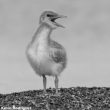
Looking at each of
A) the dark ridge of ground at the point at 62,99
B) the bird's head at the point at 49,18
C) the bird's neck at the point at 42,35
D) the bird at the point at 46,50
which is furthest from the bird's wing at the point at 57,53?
the dark ridge of ground at the point at 62,99

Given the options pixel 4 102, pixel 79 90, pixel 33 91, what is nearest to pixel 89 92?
pixel 79 90

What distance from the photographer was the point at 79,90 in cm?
1180

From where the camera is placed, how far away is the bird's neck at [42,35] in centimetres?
1016

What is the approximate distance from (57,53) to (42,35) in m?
0.50

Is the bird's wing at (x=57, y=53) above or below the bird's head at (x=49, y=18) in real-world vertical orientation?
below

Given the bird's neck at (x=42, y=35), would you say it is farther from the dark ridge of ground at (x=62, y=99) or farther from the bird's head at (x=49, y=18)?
the dark ridge of ground at (x=62, y=99)

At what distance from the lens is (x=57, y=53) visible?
10.3 meters

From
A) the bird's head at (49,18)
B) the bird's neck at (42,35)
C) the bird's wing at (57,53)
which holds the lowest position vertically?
the bird's wing at (57,53)

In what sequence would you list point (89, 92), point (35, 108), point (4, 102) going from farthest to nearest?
point (89, 92), point (4, 102), point (35, 108)

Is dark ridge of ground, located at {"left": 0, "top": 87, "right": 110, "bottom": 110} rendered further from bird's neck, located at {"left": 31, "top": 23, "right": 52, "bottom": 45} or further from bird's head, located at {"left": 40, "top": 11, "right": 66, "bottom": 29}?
bird's head, located at {"left": 40, "top": 11, "right": 66, "bottom": 29}

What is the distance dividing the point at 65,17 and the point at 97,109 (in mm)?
2020

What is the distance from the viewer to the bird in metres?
10.1

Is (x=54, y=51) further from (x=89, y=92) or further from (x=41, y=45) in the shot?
(x=89, y=92)

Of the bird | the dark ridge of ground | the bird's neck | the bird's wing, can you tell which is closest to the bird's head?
the bird
